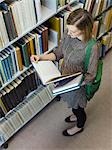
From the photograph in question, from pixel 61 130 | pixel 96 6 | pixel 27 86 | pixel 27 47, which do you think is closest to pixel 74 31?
pixel 27 47

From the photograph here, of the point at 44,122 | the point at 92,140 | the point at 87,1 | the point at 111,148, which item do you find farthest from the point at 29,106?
the point at 87,1

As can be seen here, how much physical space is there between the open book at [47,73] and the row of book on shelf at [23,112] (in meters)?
0.53

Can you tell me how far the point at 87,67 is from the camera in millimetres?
1763

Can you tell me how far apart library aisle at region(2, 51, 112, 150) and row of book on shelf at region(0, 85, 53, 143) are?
9cm

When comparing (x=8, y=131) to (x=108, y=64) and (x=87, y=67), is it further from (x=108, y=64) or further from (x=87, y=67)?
(x=108, y=64)

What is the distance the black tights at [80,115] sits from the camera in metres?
2.17

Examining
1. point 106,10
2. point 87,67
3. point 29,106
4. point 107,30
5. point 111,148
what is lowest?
point 111,148

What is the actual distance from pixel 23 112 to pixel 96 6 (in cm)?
102

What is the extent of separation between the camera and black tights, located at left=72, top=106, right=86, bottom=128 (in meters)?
A: 2.17

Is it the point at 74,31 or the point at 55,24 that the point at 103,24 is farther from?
the point at 74,31

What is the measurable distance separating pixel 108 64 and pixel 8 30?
4.38 ft

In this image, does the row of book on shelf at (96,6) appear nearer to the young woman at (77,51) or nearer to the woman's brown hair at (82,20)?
the young woman at (77,51)

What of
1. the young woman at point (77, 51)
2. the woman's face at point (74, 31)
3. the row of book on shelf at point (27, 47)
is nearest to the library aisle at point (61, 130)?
the young woman at point (77, 51)

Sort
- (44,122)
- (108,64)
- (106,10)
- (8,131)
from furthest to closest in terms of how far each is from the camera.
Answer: (108,64) → (106,10) → (44,122) → (8,131)
